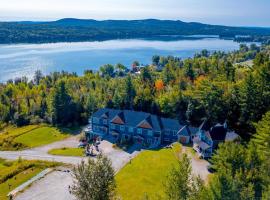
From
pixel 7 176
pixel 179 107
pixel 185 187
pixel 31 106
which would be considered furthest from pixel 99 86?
pixel 185 187

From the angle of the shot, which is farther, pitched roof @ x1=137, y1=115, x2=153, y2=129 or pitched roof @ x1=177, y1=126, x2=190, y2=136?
pitched roof @ x1=137, y1=115, x2=153, y2=129

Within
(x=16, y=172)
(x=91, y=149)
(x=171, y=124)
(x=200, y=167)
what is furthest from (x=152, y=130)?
(x=16, y=172)

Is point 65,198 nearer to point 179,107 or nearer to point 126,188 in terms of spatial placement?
point 126,188

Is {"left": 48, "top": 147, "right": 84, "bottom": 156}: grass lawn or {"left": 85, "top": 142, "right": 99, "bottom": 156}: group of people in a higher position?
{"left": 85, "top": 142, "right": 99, "bottom": 156}: group of people

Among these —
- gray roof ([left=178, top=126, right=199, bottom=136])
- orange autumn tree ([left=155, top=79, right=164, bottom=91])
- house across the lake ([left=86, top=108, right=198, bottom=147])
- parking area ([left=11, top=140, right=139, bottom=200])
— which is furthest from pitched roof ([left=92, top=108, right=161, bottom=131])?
orange autumn tree ([left=155, top=79, right=164, bottom=91])

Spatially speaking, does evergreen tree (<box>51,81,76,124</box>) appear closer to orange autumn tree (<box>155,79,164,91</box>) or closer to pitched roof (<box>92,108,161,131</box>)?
pitched roof (<box>92,108,161,131</box>)

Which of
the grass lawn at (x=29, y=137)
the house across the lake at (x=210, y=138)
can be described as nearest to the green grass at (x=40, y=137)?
the grass lawn at (x=29, y=137)
